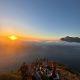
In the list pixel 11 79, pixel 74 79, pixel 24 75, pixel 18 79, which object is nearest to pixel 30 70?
pixel 24 75

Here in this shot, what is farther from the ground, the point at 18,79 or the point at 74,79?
the point at 18,79

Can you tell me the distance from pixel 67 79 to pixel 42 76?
4.84 meters

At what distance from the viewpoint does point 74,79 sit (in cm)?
2652

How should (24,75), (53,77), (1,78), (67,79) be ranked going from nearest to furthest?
(1,78) → (53,77) → (24,75) → (67,79)

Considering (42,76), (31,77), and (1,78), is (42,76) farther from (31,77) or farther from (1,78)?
(1,78)

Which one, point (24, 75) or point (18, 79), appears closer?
point (18, 79)

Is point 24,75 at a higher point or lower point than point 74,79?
higher

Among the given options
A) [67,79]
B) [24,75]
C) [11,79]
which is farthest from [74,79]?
[11,79]

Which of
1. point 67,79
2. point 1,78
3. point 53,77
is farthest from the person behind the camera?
→ point 67,79

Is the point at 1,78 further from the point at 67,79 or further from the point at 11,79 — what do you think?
the point at 67,79

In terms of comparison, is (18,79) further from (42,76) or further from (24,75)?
(42,76)

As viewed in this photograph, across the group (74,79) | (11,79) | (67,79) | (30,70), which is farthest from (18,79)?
(74,79)

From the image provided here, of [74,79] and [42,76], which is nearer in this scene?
[42,76]

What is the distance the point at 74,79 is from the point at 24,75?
342 inches
